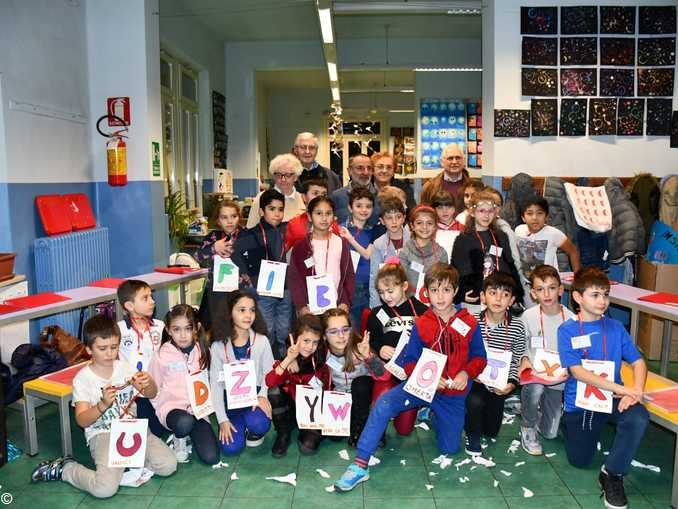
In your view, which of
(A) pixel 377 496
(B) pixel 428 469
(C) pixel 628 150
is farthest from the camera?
(C) pixel 628 150

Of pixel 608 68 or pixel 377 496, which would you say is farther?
pixel 608 68

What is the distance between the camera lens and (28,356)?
3791mm

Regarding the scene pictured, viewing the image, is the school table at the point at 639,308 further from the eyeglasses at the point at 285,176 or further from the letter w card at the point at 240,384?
the letter w card at the point at 240,384

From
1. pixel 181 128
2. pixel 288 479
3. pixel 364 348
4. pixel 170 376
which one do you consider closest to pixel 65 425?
pixel 170 376

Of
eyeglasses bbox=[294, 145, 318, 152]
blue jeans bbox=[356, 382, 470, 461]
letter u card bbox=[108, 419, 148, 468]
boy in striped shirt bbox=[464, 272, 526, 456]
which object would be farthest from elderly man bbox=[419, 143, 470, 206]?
letter u card bbox=[108, 419, 148, 468]

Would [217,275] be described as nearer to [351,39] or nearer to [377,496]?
[377,496]

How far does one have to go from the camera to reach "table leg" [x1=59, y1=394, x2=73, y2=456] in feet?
9.89

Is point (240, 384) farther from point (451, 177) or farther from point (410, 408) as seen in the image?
point (451, 177)

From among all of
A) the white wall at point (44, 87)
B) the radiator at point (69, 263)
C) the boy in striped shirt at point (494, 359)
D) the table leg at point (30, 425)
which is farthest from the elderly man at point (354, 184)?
the white wall at point (44, 87)

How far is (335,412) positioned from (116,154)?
3676 mm

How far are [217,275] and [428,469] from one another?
172 cm

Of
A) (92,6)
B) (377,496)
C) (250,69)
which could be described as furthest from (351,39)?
(377,496)

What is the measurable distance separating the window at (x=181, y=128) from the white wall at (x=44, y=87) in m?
1.72

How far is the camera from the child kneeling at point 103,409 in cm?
276
